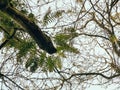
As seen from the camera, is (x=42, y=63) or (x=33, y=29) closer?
(x=42, y=63)

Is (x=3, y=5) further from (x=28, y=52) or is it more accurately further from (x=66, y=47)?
(x=66, y=47)

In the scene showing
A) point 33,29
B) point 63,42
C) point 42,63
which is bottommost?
point 42,63

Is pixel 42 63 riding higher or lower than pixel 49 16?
lower

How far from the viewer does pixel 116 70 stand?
306 inches

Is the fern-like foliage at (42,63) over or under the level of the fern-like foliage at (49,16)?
under

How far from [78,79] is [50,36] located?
3.86 meters

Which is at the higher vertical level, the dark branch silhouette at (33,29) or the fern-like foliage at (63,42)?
the dark branch silhouette at (33,29)

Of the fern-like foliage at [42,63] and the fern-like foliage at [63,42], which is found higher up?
the fern-like foliage at [63,42]

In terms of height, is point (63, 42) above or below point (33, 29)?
below

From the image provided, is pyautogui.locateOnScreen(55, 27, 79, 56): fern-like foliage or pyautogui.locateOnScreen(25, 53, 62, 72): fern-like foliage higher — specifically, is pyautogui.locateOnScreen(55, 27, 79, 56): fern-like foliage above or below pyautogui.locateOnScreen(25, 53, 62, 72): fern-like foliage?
above

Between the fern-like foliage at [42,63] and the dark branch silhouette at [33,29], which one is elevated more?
the dark branch silhouette at [33,29]

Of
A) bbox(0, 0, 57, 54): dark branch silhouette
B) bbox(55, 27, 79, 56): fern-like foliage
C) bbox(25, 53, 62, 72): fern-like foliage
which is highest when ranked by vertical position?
bbox(0, 0, 57, 54): dark branch silhouette

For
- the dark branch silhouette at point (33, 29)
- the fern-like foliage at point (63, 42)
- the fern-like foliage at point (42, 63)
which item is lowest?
the fern-like foliage at point (42, 63)

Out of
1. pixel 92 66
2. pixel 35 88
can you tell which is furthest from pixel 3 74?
pixel 92 66
